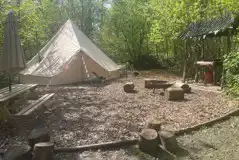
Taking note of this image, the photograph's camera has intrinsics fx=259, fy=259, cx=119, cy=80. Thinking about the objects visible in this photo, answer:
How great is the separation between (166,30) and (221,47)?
307 cm

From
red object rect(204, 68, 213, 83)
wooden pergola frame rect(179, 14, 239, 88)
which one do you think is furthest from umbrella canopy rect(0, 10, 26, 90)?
red object rect(204, 68, 213, 83)

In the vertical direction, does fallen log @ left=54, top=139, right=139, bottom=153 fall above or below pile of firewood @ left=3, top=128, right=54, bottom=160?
below

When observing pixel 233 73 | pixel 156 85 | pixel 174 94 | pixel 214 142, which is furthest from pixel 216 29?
pixel 214 142

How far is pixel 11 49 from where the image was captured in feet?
18.6

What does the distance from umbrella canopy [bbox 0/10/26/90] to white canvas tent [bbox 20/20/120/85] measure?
17.6ft

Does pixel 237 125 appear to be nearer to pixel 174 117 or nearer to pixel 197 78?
pixel 174 117

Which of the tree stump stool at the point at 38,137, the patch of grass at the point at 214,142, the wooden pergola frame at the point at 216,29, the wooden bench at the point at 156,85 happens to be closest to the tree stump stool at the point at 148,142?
the patch of grass at the point at 214,142

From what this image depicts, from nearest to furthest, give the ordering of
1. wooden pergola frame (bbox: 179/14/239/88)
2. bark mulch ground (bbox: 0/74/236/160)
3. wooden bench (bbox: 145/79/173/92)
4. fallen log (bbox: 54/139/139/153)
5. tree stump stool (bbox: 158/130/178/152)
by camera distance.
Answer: tree stump stool (bbox: 158/130/178/152) → fallen log (bbox: 54/139/139/153) → bark mulch ground (bbox: 0/74/236/160) → wooden pergola frame (bbox: 179/14/239/88) → wooden bench (bbox: 145/79/173/92)

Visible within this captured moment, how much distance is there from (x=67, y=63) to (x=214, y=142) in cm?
833

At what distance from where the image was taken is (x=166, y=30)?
14.5m

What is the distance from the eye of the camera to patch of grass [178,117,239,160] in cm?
387

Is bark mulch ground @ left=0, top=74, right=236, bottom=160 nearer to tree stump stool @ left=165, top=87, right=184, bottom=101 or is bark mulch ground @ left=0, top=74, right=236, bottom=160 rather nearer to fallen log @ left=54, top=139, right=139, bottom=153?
fallen log @ left=54, top=139, right=139, bottom=153

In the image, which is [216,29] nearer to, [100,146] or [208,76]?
[208,76]

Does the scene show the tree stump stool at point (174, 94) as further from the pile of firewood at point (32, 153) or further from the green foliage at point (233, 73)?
the pile of firewood at point (32, 153)
